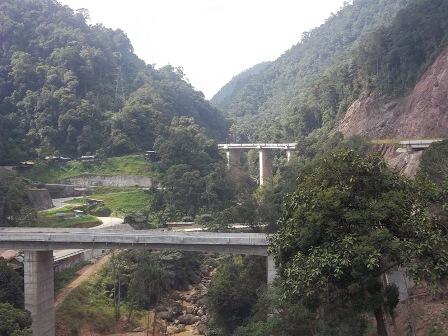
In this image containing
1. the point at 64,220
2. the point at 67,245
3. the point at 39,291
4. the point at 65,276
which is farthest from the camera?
the point at 64,220

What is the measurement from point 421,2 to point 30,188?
191 ft

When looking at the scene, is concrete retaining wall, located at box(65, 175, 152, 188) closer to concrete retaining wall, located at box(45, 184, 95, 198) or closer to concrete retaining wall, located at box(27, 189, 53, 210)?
concrete retaining wall, located at box(45, 184, 95, 198)

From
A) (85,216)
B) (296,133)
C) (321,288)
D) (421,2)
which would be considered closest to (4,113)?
(85,216)

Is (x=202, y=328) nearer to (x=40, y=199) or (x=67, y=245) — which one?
(x=67, y=245)

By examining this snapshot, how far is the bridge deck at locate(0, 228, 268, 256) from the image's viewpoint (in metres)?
31.0

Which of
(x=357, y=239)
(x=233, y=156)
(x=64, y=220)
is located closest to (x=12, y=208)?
(x=64, y=220)

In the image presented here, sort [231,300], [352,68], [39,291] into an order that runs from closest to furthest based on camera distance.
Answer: [39,291] → [231,300] → [352,68]

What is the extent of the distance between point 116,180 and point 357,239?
60.6 m

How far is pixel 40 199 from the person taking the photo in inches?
2399

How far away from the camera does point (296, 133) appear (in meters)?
94.2

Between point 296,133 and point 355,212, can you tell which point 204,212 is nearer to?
point 296,133

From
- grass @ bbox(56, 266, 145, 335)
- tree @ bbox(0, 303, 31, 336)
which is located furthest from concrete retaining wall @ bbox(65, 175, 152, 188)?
tree @ bbox(0, 303, 31, 336)

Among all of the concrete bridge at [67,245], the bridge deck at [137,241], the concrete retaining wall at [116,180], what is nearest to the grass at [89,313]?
the concrete bridge at [67,245]

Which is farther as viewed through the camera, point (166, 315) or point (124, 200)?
point (124, 200)
